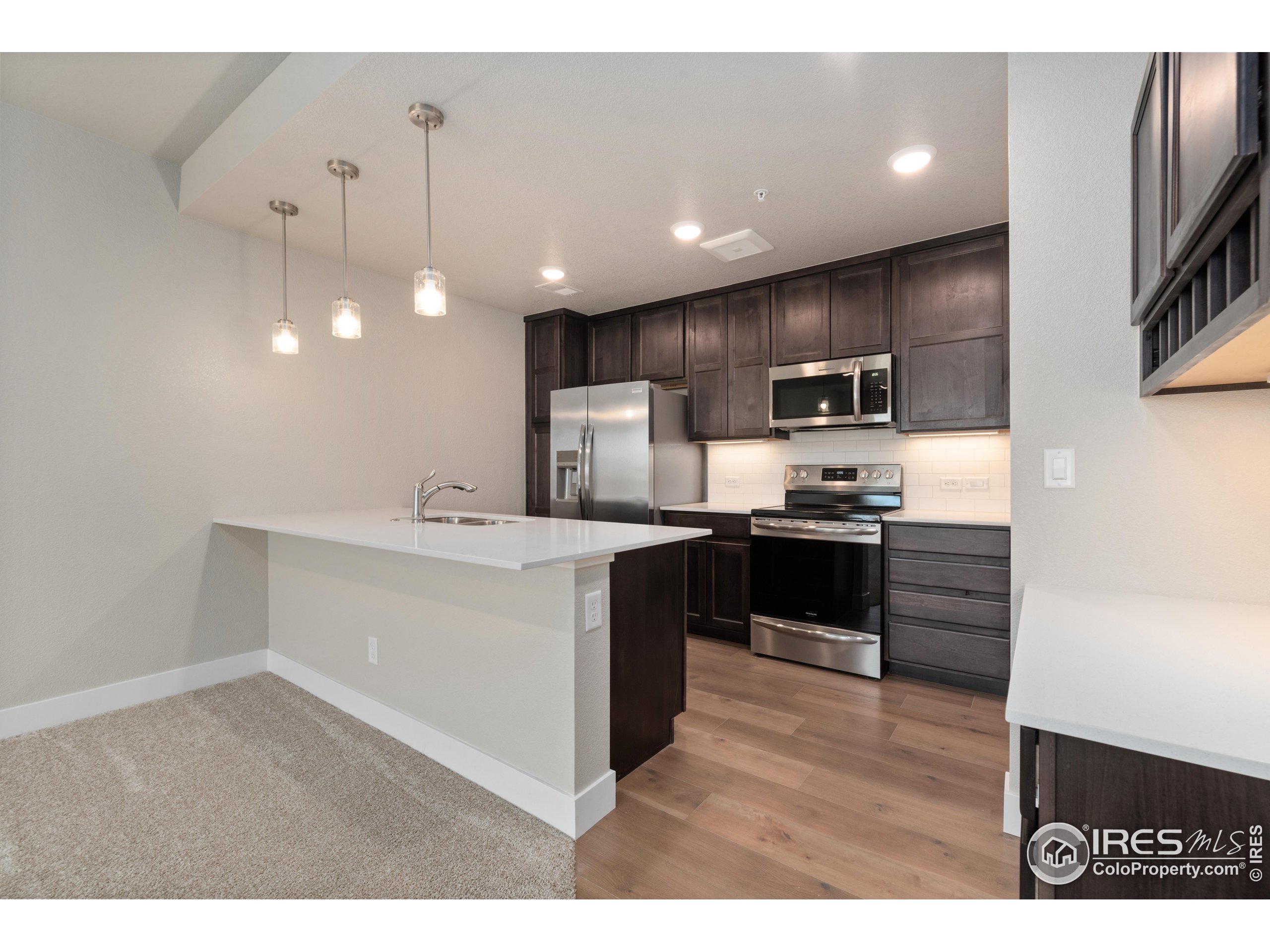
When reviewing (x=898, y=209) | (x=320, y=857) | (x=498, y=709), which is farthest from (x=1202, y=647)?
(x=898, y=209)

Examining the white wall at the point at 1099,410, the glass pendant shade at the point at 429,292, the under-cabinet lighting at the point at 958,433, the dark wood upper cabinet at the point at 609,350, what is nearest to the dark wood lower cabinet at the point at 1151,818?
the white wall at the point at 1099,410

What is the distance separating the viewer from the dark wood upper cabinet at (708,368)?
4.02 m

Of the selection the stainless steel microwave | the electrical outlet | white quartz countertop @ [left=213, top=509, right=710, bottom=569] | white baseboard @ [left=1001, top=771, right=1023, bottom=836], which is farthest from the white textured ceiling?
white baseboard @ [left=1001, top=771, right=1023, bottom=836]

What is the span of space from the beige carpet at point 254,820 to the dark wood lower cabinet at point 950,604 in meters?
2.15

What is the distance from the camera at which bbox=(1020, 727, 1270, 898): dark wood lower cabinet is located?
69 centimetres

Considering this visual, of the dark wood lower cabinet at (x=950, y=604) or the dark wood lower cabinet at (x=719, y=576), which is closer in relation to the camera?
the dark wood lower cabinet at (x=950, y=604)

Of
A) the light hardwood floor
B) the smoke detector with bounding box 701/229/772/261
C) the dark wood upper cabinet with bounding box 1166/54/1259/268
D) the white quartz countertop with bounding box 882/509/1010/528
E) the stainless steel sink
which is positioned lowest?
the light hardwood floor

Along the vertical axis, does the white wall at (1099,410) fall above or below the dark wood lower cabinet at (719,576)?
above

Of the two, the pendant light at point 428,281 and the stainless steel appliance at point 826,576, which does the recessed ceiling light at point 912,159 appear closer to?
the stainless steel appliance at point 826,576

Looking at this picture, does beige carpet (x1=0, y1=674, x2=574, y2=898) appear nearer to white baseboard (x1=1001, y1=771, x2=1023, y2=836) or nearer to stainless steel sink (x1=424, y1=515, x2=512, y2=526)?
stainless steel sink (x1=424, y1=515, x2=512, y2=526)

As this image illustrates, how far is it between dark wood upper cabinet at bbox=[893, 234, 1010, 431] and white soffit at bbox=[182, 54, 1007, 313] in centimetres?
18

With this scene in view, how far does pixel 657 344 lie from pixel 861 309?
1.47m

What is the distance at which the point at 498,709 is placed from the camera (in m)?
1.98
